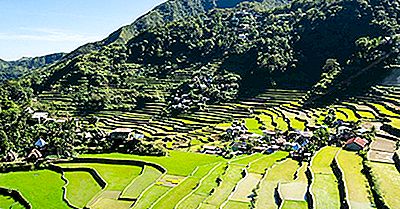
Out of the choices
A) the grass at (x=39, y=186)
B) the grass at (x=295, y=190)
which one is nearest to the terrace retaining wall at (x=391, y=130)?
the grass at (x=295, y=190)

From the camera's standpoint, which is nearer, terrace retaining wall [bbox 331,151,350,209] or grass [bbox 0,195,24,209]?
terrace retaining wall [bbox 331,151,350,209]

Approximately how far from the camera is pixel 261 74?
2140 inches

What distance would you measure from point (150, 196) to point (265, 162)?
7.51 m

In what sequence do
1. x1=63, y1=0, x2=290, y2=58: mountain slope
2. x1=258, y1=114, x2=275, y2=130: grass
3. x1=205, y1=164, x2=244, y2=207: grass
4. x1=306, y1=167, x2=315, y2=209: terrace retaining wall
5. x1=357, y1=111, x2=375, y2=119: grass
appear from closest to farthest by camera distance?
x1=306, y1=167, x2=315, y2=209: terrace retaining wall < x1=205, y1=164, x2=244, y2=207: grass < x1=357, y1=111, x2=375, y2=119: grass < x1=258, y1=114, x2=275, y2=130: grass < x1=63, y1=0, x2=290, y2=58: mountain slope

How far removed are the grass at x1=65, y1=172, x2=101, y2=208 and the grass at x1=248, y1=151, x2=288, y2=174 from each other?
7.91 metres

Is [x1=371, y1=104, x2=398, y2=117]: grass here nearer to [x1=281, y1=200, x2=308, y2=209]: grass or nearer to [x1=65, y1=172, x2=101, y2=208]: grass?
[x1=281, y1=200, x2=308, y2=209]: grass

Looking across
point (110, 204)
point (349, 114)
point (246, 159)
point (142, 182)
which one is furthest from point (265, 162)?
point (349, 114)

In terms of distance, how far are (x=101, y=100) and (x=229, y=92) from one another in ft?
46.8

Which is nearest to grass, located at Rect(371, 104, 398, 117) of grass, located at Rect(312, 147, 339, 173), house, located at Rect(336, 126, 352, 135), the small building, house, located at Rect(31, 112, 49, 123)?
house, located at Rect(336, 126, 352, 135)

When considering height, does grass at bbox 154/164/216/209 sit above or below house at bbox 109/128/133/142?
below

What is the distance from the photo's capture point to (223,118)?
43.2 meters

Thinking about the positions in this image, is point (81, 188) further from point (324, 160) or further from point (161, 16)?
point (161, 16)

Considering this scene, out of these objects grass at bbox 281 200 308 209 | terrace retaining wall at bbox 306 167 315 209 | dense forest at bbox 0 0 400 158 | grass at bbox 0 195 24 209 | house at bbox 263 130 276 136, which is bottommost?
grass at bbox 0 195 24 209

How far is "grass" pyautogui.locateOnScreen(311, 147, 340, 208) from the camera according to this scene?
16.8 m
